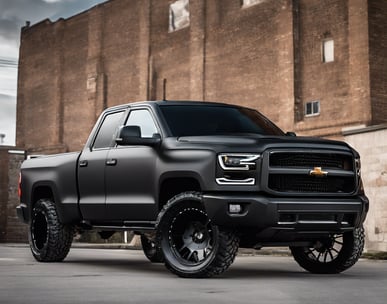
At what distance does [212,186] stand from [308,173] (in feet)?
3.64

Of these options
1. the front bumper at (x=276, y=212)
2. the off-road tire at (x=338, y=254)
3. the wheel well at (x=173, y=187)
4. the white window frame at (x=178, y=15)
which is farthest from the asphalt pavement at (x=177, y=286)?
the white window frame at (x=178, y=15)

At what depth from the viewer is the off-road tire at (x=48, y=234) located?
11.7 meters

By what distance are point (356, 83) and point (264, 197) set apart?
74.5 feet

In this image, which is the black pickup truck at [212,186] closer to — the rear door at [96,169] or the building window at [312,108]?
the rear door at [96,169]

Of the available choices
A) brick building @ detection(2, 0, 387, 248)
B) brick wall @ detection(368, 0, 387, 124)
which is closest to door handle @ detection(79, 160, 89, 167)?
brick building @ detection(2, 0, 387, 248)

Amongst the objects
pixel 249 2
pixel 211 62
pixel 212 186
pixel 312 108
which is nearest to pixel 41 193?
pixel 212 186

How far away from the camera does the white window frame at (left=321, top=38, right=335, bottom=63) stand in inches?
1264

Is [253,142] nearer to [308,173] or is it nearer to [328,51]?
[308,173]

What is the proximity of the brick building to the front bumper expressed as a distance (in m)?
21.5

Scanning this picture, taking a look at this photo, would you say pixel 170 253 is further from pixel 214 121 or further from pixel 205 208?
pixel 214 121

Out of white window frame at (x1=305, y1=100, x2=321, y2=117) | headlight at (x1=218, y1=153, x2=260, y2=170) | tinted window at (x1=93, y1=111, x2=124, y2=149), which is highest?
white window frame at (x1=305, y1=100, x2=321, y2=117)

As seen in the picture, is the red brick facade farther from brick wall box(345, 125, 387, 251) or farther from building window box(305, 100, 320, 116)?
brick wall box(345, 125, 387, 251)

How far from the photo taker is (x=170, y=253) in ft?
30.6

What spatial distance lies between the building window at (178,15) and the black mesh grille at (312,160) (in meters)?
31.0
